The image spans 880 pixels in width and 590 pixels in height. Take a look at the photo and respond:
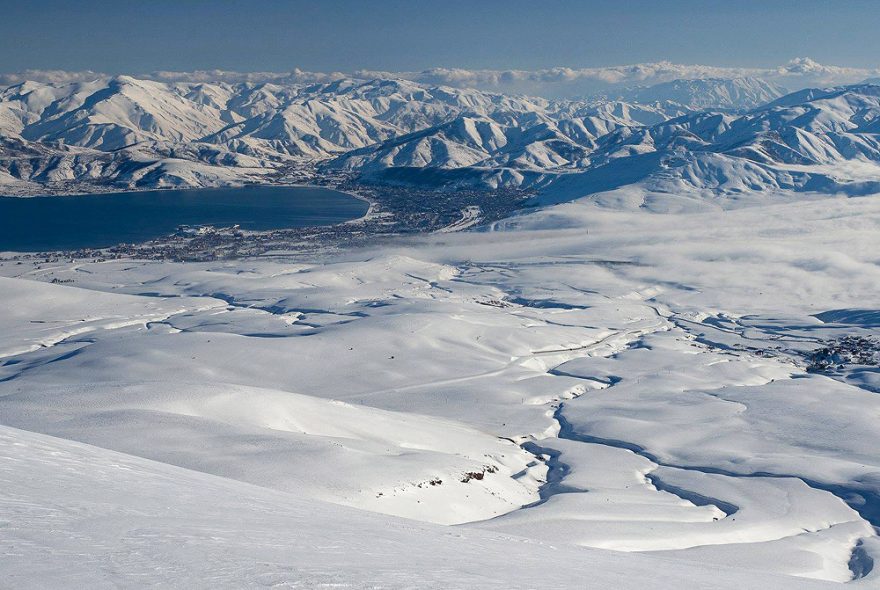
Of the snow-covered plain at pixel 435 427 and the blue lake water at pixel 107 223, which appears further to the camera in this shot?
the blue lake water at pixel 107 223

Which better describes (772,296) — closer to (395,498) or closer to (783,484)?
(783,484)

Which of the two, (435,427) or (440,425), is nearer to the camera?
(435,427)

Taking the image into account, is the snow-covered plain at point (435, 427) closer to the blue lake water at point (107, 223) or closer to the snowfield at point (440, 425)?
the snowfield at point (440, 425)

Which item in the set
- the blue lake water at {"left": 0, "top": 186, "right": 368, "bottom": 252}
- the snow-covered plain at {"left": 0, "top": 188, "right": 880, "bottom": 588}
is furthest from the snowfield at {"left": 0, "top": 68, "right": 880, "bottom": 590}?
the blue lake water at {"left": 0, "top": 186, "right": 368, "bottom": 252}

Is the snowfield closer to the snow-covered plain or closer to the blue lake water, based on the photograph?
the snow-covered plain

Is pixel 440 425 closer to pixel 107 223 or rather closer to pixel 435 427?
pixel 435 427

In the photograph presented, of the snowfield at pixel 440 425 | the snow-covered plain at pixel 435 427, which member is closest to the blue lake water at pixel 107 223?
the snowfield at pixel 440 425

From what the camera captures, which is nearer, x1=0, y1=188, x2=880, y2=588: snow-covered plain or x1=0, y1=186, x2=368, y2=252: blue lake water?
x1=0, y1=188, x2=880, y2=588: snow-covered plain

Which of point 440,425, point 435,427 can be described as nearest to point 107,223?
point 440,425
